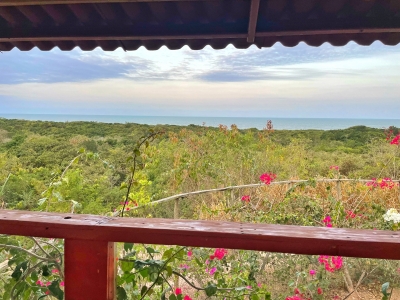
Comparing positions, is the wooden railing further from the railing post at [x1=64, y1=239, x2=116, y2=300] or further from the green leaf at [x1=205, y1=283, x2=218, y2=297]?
the green leaf at [x1=205, y1=283, x2=218, y2=297]

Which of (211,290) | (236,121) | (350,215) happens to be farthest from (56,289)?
(236,121)

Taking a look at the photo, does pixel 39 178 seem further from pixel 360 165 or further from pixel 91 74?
pixel 91 74

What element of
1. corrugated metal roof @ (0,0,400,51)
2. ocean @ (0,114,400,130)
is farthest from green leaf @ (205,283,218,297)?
ocean @ (0,114,400,130)

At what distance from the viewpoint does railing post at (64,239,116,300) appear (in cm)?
81

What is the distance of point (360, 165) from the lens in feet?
14.9

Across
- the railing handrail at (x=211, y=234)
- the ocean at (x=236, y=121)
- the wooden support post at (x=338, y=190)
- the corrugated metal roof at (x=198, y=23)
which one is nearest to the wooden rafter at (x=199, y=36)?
the corrugated metal roof at (x=198, y=23)

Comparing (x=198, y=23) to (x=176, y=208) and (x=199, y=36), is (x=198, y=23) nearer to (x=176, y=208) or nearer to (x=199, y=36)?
(x=199, y=36)

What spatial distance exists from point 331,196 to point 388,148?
159cm

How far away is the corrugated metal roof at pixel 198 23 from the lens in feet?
4.35

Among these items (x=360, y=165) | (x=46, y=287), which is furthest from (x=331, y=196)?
(x=46, y=287)

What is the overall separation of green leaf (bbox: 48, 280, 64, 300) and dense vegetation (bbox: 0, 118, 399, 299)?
2.31 ft

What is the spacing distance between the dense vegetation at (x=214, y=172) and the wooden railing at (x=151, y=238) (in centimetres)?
69

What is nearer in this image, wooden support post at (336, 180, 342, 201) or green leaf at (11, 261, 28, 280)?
green leaf at (11, 261, 28, 280)

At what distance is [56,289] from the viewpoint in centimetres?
89
